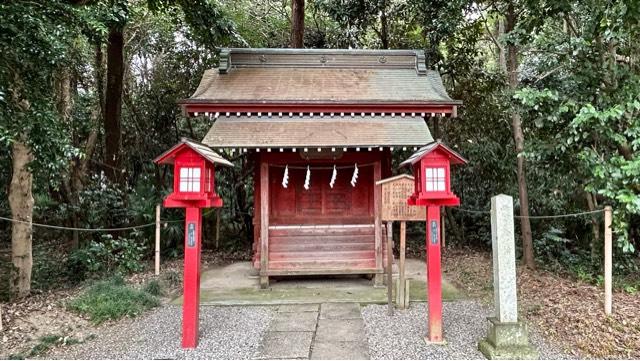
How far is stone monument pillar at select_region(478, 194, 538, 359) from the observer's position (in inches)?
156

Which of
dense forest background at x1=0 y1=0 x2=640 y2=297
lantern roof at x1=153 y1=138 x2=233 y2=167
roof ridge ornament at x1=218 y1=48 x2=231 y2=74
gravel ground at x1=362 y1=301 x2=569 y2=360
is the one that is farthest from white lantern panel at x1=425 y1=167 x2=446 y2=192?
roof ridge ornament at x1=218 y1=48 x2=231 y2=74

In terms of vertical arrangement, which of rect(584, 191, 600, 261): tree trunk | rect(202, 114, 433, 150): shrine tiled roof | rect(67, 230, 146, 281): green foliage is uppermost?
rect(202, 114, 433, 150): shrine tiled roof

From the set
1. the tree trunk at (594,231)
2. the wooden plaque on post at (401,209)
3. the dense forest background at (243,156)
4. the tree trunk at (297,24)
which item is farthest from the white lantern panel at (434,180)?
the tree trunk at (297,24)

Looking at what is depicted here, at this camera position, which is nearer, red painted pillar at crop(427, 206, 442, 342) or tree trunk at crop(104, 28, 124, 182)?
red painted pillar at crop(427, 206, 442, 342)

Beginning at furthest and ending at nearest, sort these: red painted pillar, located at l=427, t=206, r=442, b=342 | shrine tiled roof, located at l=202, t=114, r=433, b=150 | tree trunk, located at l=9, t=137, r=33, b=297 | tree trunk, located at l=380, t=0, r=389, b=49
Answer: tree trunk, located at l=380, t=0, r=389, b=49
shrine tiled roof, located at l=202, t=114, r=433, b=150
tree trunk, located at l=9, t=137, r=33, b=297
red painted pillar, located at l=427, t=206, r=442, b=342

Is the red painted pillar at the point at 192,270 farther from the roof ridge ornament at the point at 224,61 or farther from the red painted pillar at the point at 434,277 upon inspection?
the roof ridge ornament at the point at 224,61

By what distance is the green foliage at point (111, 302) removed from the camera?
5539 mm

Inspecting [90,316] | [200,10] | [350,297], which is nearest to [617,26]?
[350,297]

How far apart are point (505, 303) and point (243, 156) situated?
330 inches

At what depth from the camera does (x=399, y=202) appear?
5676 millimetres

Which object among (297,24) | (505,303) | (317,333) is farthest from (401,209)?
(297,24)

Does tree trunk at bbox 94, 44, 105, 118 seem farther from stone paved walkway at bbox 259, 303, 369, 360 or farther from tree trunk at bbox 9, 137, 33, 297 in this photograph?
stone paved walkway at bbox 259, 303, 369, 360

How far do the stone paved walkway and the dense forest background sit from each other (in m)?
3.49

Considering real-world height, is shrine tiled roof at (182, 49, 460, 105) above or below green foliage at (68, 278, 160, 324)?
above
